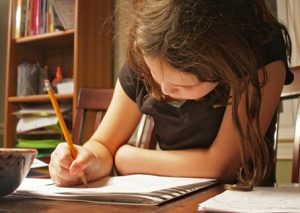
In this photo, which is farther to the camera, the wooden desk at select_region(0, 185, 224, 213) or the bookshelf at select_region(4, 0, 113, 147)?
the bookshelf at select_region(4, 0, 113, 147)

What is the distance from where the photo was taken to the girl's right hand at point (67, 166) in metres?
0.66

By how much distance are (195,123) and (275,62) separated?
232mm

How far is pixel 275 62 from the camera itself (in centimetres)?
83

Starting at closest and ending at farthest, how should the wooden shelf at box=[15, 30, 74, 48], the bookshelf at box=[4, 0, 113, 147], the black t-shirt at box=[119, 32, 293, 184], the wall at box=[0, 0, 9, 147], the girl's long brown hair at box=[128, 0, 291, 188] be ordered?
1. the girl's long brown hair at box=[128, 0, 291, 188]
2. the black t-shirt at box=[119, 32, 293, 184]
3. the bookshelf at box=[4, 0, 113, 147]
4. the wooden shelf at box=[15, 30, 74, 48]
5. the wall at box=[0, 0, 9, 147]

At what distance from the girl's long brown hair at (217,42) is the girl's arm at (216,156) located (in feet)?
0.13

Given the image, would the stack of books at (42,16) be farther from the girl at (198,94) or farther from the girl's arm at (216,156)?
the girl's arm at (216,156)

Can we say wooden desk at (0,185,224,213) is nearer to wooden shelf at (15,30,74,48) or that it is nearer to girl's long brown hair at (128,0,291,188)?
girl's long brown hair at (128,0,291,188)

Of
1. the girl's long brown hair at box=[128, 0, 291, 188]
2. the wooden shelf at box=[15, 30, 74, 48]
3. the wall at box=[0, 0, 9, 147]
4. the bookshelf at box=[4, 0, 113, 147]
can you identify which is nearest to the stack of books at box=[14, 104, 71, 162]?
the bookshelf at box=[4, 0, 113, 147]

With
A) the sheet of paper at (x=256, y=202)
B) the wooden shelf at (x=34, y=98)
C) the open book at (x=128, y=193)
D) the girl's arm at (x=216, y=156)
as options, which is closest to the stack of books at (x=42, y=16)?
the wooden shelf at (x=34, y=98)

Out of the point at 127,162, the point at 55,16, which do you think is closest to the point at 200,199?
the point at 127,162

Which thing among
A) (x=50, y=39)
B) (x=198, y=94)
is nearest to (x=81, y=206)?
(x=198, y=94)

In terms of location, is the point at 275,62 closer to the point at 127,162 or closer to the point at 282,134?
the point at 127,162

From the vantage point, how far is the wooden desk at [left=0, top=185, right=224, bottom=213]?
44 centimetres

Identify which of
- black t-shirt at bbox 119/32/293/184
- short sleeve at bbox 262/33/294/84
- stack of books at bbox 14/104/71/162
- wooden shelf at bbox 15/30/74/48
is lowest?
stack of books at bbox 14/104/71/162
